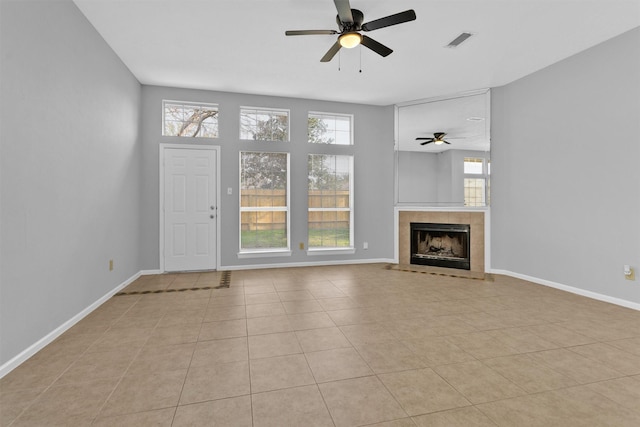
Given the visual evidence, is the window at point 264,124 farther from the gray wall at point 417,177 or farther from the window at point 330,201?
the gray wall at point 417,177


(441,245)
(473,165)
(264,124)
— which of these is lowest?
(441,245)

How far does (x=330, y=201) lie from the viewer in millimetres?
5766

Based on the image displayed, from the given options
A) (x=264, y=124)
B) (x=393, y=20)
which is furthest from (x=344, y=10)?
(x=264, y=124)

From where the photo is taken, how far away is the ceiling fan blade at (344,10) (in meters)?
2.50

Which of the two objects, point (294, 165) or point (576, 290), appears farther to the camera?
point (294, 165)

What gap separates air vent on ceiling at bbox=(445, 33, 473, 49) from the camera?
3.48 m

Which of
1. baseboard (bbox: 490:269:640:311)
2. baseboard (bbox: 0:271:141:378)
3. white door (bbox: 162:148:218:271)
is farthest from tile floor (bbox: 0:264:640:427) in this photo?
white door (bbox: 162:148:218:271)

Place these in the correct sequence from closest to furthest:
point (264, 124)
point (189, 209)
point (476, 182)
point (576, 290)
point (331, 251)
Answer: point (576, 290), point (189, 209), point (476, 182), point (264, 124), point (331, 251)

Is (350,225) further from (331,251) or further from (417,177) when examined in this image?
(417,177)

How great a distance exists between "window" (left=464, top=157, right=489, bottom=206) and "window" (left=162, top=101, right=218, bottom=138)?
4471 millimetres

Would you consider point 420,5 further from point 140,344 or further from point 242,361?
point 140,344

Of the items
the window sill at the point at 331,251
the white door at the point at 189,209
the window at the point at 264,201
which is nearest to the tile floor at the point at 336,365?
the white door at the point at 189,209

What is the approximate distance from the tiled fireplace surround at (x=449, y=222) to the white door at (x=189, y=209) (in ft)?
11.4

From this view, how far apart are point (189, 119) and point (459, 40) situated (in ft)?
13.9
